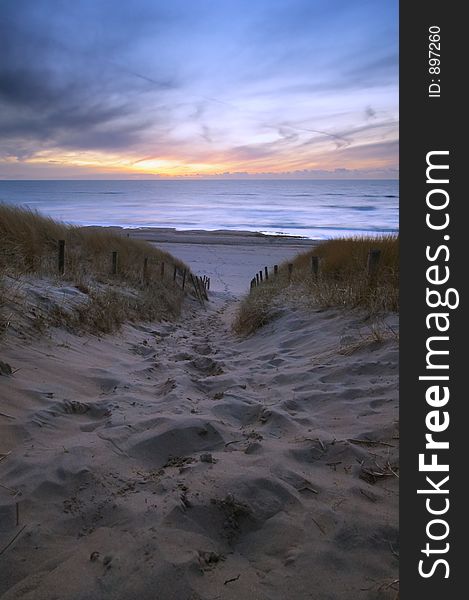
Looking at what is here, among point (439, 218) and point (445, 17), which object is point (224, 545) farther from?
point (445, 17)

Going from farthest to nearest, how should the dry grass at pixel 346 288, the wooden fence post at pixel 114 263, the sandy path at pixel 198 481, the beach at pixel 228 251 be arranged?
the beach at pixel 228 251
the wooden fence post at pixel 114 263
the dry grass at pixel 346 288
the sandy path at pixel 198 481

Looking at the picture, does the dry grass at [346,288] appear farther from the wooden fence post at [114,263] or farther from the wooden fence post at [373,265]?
the wooden fence post at [114,263]

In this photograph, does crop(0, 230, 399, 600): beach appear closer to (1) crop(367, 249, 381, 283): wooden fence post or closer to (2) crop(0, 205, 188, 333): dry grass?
(2) crop(0, 205, 188, 333): dry grass

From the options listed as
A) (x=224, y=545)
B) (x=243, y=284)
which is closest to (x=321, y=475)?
(x=224, y=545)

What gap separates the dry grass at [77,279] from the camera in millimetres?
5129

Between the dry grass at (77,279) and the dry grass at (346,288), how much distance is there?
2.27 meters

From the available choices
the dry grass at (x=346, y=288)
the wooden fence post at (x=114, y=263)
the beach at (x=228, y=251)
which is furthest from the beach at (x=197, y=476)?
the beach at (x=228, y=251)

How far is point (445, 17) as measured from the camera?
3.92 feet

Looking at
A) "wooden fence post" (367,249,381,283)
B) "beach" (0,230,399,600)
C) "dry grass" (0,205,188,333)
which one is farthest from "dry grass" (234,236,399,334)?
"dry grass" (0,205,188,333)

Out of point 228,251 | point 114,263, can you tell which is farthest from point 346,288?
point 228,251

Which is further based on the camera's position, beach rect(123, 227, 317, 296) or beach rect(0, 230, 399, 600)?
beach rect(123, 227, 317, 296)

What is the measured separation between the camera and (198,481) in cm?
219

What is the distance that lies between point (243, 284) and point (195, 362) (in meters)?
17.7

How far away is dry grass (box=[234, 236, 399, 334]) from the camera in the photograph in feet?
19.0
